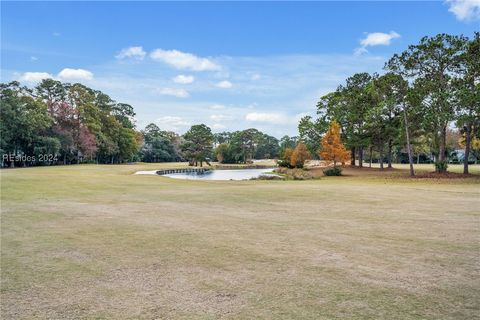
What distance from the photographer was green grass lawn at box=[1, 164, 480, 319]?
13.2 feet

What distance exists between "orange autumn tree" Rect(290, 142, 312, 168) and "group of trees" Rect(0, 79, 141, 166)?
3277cm

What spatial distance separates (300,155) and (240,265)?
43782 mm

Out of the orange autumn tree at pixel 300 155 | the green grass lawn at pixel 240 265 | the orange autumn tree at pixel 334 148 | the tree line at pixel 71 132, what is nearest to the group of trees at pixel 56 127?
the tree line at pixel 71 132

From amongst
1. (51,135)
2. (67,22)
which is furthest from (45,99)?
(67,22)

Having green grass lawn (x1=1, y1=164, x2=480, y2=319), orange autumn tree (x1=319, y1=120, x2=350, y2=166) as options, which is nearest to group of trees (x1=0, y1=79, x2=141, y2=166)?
orange autumn tree (x1=319, y1=120, x2=350, y2=166)

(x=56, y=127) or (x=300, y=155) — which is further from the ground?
(x=56, y=127)

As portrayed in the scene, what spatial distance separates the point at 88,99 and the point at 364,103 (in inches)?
1919

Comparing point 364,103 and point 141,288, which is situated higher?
point 364,103

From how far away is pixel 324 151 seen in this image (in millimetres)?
40781

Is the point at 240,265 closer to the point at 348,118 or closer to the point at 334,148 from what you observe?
the point at 334,148

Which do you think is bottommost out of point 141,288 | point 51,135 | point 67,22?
point 141,288

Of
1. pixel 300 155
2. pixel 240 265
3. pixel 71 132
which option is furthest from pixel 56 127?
pixel 240 265

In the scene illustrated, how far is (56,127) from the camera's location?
5488 cm

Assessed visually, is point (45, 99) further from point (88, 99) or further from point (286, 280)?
point (286, 280)
